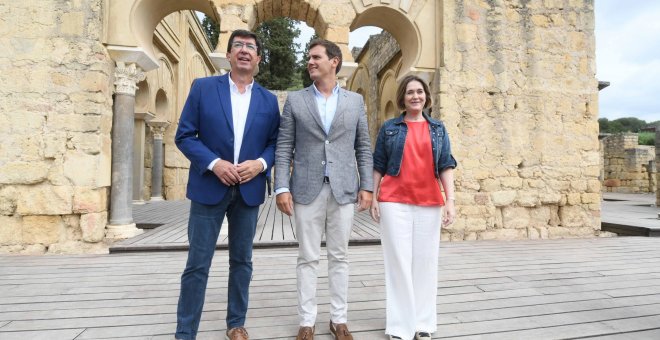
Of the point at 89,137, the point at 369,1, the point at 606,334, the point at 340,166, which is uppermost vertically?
Answer: the point at 369,1

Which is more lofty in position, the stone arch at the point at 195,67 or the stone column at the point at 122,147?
the stone arch at the point at 195,67

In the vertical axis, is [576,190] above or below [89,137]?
below

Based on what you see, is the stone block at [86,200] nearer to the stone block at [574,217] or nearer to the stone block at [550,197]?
the stone block at [550,197]

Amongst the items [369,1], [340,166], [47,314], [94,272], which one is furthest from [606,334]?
[369,1]

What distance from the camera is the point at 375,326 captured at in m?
2.46

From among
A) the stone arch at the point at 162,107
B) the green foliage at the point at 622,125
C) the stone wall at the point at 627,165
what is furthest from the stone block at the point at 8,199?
the green foliage at the point at 622,125

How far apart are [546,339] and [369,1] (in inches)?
194

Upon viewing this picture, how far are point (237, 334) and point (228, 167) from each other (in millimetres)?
1038

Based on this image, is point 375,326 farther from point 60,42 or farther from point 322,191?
point 60,42

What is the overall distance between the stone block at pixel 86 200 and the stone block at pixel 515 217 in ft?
19.6

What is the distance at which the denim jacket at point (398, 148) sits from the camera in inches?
91.7

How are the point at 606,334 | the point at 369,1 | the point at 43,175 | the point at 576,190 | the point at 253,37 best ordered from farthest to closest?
the point at 576,190 → the point at 369,1 → the point at 43,175 → the point at 606,334 → the point at 253,37

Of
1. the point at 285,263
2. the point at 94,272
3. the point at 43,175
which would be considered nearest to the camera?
the point at 94,272

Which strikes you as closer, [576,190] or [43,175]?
[43,175]
